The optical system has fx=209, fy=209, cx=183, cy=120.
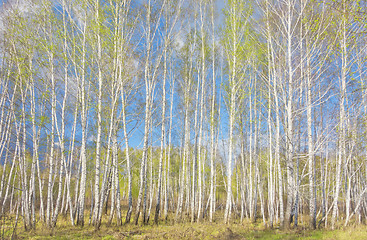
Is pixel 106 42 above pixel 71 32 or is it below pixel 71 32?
below

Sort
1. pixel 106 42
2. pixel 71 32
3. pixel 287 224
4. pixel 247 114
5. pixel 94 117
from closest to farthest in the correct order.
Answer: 1. pixel 287 224
2. pixel 106 42
3. pixel 71 32
4. pixel 94 117
5. pixel 247 114

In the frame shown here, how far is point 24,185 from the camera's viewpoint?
6699 mm

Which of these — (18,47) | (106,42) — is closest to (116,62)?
(106,42)

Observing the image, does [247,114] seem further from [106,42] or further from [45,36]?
[45,36]

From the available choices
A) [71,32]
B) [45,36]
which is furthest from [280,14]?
[45,36]

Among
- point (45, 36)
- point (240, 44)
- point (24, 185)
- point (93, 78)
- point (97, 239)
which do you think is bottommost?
point (97, 239)

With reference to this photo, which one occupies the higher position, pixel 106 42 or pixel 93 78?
pixel 106 42

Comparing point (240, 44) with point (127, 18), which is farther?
point (240, 44)

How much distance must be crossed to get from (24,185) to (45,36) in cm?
573

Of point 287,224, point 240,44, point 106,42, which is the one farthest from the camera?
point 240,44

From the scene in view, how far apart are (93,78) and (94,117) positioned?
329cm

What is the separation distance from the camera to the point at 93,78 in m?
9.43

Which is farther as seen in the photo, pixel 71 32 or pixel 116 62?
pixel 71 32

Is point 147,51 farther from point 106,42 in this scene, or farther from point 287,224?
point 287,224
